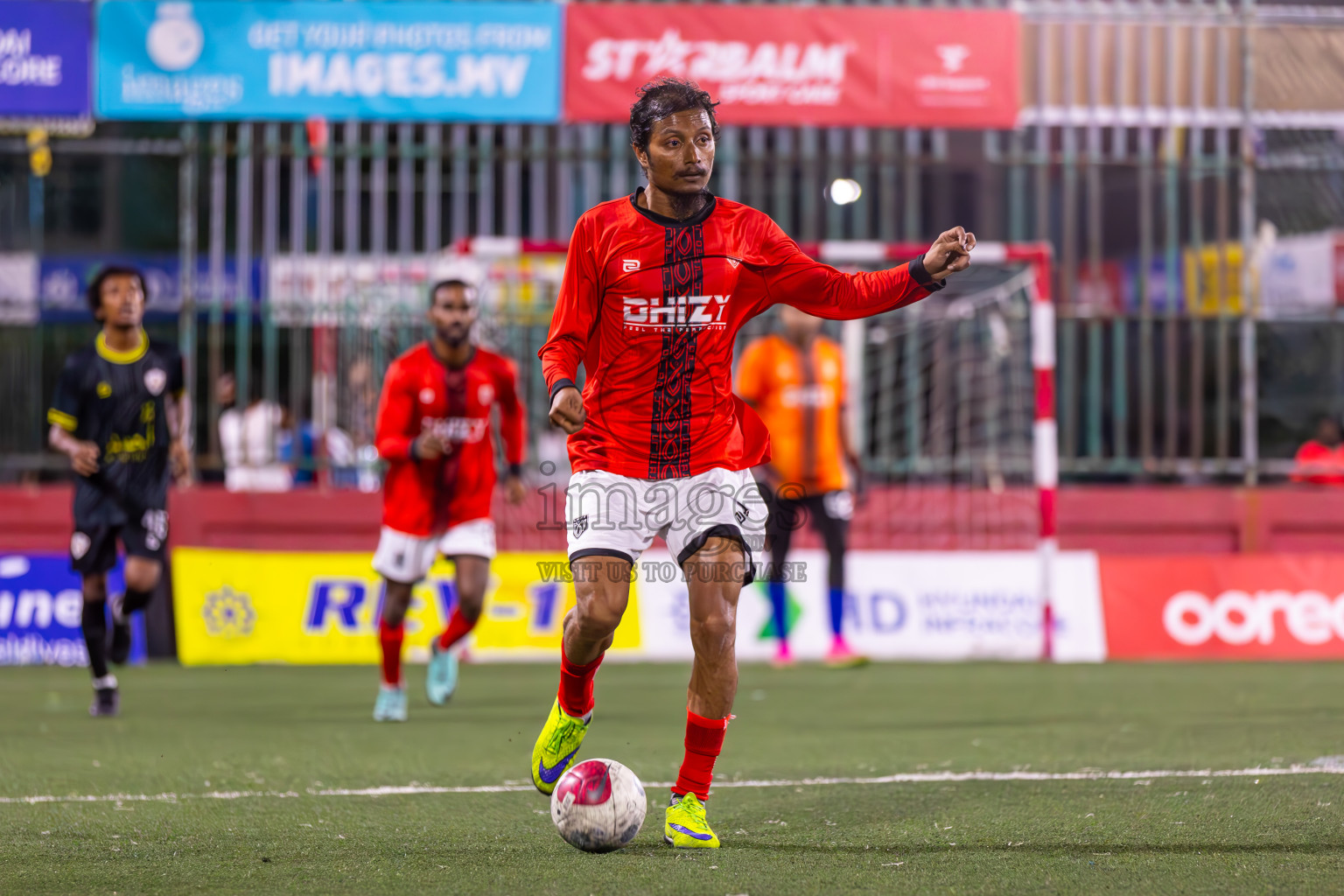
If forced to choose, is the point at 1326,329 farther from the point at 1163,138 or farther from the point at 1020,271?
the point at 1020,271

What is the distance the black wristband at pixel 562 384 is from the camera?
442 centimetres

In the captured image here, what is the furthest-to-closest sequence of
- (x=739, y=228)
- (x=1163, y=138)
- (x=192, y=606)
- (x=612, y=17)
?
(x=1163, y=138) → (x=612, y=17) → (x=192, y=606) → (x=739, y=228)

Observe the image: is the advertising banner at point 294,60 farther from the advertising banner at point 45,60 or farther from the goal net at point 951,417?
the goal net at point 951,417

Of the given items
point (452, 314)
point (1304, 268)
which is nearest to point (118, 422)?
point (452, 314)

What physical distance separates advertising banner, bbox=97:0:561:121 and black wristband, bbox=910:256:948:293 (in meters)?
8.39

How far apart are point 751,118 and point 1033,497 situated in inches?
140

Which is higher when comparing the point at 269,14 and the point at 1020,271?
the point at 269,14

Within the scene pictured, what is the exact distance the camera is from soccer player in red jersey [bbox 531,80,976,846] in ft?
15.3

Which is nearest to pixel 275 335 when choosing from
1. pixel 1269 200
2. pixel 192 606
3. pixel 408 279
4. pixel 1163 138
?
pixel 408 279

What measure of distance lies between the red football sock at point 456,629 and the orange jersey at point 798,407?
2.88 m

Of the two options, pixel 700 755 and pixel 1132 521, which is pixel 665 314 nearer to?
pixel 700 755

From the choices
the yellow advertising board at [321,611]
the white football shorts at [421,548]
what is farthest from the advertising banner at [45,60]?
the white football shorts at [421,548]

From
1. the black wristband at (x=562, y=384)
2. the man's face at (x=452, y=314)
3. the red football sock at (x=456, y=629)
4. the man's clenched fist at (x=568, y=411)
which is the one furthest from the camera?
the red football sock at (x=456, y=629)

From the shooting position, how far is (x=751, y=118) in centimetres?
1273
